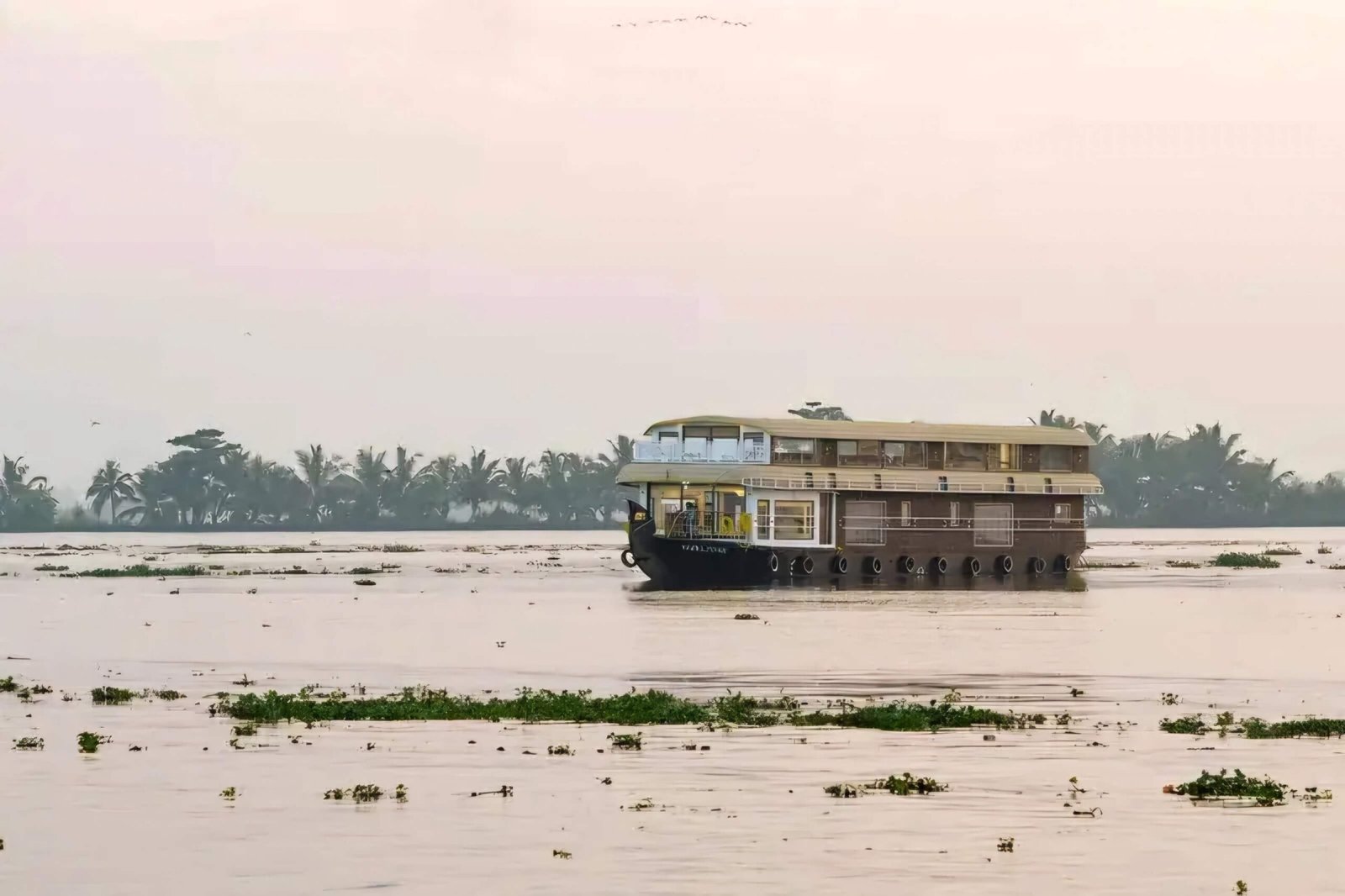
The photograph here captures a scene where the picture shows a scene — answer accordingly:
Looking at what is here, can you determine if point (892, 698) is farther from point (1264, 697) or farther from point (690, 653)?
point (690, 653)

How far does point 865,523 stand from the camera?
90.6 m

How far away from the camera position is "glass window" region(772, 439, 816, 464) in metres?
87.7

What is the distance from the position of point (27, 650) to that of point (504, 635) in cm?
1446

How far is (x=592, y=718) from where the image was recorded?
35719mm

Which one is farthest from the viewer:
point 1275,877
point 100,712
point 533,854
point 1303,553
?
Answer: point 1303,553

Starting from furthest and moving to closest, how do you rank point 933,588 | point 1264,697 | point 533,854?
1. point 933,588
2. point 1264,697
3. point 533,854

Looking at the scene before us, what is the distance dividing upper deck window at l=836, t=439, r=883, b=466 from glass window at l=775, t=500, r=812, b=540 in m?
2.92

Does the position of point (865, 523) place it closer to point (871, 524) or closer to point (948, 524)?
point (871, 524)

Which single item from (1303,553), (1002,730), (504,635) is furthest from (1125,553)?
(1002,730)

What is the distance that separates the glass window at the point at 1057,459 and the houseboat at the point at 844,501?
0.28 feet

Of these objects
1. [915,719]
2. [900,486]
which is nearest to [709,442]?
[900,486]

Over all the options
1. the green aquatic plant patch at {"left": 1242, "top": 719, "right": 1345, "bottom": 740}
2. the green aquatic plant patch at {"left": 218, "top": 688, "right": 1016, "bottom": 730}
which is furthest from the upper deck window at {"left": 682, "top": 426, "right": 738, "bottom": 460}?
the green aquatic plant patch at {"left": 1242, "top": 719, "right": 1345, "bottom": 740}

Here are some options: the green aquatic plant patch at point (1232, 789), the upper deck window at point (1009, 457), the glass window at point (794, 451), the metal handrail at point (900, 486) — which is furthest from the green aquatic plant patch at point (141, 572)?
the green aquatic plant patch at point (1232, 789)

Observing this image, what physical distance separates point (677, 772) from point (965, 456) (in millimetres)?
67086
